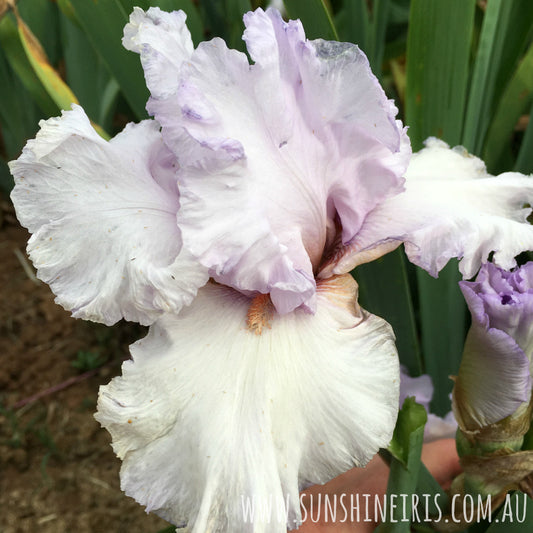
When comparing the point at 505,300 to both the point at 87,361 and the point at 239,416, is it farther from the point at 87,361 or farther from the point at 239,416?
the point at 87,361

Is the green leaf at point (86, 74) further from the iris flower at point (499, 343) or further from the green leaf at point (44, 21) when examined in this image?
the iris flower at point (499, 343)

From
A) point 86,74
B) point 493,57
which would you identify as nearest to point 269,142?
point 493,57

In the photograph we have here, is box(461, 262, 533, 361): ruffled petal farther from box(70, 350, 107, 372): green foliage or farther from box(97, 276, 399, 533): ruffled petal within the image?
box(70, 350, 107, 372): green foliage

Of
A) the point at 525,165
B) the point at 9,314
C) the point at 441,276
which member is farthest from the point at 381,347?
the point at 9,314

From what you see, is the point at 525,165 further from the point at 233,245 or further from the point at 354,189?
Answer: the point at 233,245

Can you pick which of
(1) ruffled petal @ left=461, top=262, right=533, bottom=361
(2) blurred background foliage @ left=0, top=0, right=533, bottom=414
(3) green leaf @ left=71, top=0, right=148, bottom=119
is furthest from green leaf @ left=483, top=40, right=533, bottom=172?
(3) green leaf @ left=71, top=0, right=148, bottom=119
